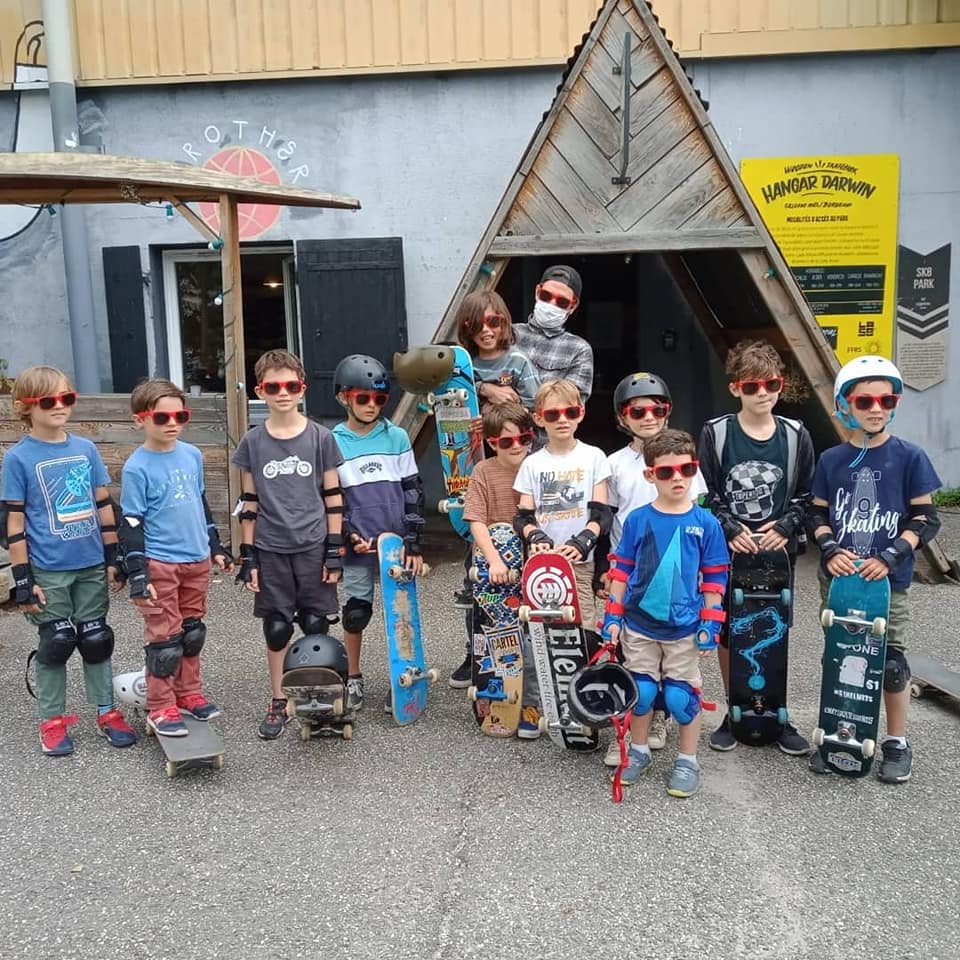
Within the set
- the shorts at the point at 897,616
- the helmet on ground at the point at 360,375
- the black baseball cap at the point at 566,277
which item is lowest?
the shorts at the point at 897,616

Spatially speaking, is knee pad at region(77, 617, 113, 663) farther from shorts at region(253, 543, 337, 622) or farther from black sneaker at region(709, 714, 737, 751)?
black sneaker at region(709, 714, 737, 751)

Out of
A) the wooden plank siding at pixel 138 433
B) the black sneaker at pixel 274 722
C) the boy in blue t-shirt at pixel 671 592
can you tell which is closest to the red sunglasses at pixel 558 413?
the boy in blue t-shirt at pixel 671 592

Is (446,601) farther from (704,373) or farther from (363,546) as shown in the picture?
(704,373)

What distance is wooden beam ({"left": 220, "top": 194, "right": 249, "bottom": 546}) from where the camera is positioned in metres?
6.42

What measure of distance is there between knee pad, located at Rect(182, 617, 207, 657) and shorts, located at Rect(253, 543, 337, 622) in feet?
0.86

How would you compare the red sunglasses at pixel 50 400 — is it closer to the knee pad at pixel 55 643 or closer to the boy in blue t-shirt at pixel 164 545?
the boy in blue t-shirt at pixel 164 545

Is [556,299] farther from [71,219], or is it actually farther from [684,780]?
[71,219]

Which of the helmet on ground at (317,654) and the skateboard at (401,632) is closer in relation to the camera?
the helmet on ground at (317,654)

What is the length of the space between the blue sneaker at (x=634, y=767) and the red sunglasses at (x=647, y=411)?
138 cm

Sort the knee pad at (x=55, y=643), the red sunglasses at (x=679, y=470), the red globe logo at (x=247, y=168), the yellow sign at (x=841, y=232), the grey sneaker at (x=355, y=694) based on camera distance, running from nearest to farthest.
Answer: the red sunglasses at (x=679, y=470) → the knee pad at (x=55, y=643) → the grey sneaker at (x=355, y=694) → the yellow sign at (x=841, y=232) → the red globe logo at (x=247, y=168)

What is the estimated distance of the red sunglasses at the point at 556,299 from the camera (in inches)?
197

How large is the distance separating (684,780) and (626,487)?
1.21 metres

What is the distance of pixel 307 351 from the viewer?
851 cm

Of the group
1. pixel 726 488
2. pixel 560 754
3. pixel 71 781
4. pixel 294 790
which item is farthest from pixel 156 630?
pixel 726 488
